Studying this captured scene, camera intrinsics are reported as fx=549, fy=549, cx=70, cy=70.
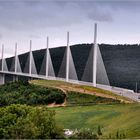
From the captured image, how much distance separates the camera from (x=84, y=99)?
68125mm

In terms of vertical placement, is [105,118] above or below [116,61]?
below

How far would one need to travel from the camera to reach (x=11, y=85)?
9025cm

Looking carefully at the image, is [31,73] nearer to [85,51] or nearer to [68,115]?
[85,51]

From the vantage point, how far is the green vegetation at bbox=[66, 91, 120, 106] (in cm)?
6569

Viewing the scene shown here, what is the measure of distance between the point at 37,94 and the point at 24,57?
227 ft

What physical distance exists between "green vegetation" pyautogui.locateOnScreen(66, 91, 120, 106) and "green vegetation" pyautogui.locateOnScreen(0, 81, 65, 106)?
1479 millimetres

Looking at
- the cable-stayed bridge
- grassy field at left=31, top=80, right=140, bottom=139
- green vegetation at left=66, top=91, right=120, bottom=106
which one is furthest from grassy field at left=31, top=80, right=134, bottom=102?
the cable-stayed bridge

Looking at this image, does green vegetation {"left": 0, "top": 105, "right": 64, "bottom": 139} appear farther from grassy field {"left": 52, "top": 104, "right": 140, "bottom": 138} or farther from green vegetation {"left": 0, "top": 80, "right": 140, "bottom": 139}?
grassy field {"left": 52, "top": 104, "right": 140, "bottom": 138}

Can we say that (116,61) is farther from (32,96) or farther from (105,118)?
(105,118)

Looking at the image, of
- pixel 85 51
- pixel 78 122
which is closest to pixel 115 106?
pixel 78 122

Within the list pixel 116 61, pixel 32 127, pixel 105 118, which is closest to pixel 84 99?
pixel 105 118

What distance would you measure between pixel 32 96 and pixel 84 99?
868cm

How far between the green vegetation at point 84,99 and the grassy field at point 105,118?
419 cm

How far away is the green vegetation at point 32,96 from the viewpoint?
70938mm
